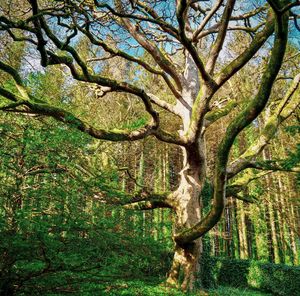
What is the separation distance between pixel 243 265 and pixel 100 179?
46.2 ft

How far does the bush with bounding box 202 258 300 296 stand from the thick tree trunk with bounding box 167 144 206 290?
4624 millimetres

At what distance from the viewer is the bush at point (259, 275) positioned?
530 inches

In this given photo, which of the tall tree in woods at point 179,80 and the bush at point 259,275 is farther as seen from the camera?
the bush at point 259,275

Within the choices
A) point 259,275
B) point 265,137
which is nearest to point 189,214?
point 265,137

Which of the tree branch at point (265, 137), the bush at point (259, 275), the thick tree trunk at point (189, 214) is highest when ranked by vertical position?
the tree branch at point (265, 137)

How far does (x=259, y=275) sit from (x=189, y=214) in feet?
28.1

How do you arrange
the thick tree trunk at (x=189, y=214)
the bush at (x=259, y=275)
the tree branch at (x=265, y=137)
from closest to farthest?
the tree branch at (x=265, y=137) < the thick tree trunk at (x=189, y=214) < the bush at (x=259, y=275)

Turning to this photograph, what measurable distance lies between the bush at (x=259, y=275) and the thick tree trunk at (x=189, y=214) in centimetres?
462

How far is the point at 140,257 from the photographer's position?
4.17 m

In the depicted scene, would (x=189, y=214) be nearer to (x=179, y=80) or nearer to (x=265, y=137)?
(x=265, y=137)

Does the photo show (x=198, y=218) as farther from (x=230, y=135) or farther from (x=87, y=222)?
(x=87, y=222)

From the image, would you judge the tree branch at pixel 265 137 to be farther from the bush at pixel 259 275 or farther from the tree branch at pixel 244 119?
the bush at pixel 259 275

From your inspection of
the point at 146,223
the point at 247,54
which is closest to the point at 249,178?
the point at 247,54

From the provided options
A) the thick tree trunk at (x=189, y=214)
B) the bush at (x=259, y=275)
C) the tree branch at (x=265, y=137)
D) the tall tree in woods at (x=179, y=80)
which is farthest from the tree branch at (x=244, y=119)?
the bush at (x=259, y=275)
